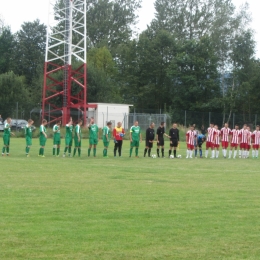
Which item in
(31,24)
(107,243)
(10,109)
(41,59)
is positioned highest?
(31,24)

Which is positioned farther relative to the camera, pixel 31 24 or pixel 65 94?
pixel 31 24

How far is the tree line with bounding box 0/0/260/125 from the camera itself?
63000mm

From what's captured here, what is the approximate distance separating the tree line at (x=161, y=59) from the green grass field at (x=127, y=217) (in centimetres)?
4045

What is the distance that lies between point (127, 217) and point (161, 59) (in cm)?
6163

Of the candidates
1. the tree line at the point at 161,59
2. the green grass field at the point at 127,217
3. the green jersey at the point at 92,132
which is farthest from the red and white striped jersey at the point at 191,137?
the tree line at the point at 161,59

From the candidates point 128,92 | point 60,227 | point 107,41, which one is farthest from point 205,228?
point 107,41

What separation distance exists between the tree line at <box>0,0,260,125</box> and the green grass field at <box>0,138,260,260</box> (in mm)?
40452

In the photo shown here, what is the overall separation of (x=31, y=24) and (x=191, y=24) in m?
22.5

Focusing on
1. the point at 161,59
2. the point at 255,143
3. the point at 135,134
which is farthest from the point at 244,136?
the point at 161,59

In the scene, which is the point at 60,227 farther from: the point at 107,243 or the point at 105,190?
the point at 105,190

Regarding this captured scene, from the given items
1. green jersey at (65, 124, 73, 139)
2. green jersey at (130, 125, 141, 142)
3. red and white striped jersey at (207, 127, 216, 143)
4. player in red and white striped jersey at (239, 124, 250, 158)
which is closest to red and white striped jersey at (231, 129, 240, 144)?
player in red and white striped jersey at (239, 124, 250, 158)

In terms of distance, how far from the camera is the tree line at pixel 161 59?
6300 cm

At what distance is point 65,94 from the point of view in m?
54.8

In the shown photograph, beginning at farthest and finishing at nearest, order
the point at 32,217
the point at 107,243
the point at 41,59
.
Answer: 1. the point at 41,59
2. the point at 32,217
3. the point at 107,243
